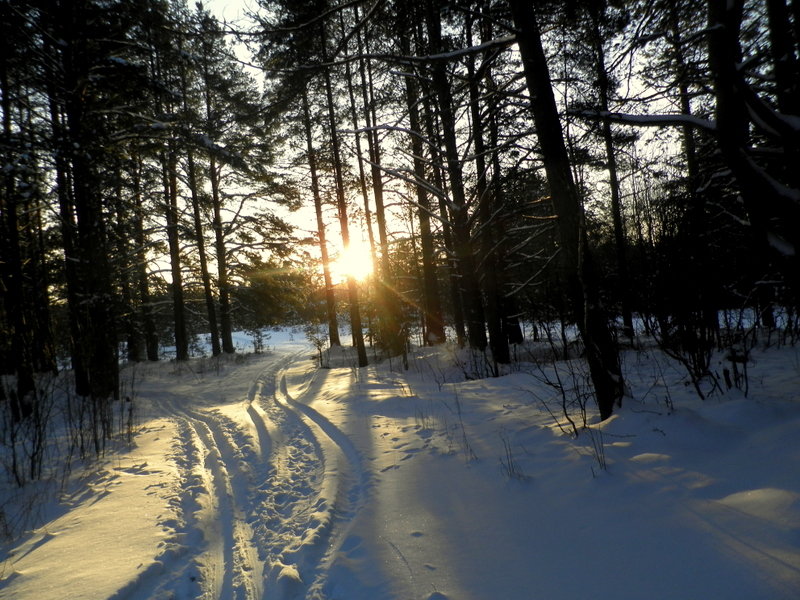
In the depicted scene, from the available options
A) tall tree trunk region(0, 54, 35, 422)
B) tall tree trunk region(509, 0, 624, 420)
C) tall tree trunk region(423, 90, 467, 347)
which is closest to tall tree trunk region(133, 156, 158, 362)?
tall tree trunk region(0, 54, 35, 422)

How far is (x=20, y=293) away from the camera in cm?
584

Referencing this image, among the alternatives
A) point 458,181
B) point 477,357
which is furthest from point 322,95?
point 477,357

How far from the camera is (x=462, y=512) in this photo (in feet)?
9.27

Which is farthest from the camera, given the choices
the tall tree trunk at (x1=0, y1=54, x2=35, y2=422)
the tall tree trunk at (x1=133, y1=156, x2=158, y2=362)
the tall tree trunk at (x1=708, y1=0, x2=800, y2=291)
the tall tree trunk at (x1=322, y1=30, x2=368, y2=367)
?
the tall tree trunk at (x1=133, y1=156, x2=158, y2=362)

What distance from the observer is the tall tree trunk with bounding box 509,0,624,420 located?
383cm

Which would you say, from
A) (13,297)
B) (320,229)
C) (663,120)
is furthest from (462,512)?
(320,229)

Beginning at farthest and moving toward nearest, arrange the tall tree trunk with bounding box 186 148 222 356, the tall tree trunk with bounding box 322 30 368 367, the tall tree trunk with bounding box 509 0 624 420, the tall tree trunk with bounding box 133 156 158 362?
1. the tall tree trunk with bounding box 186 148 222 356
2. the tall tree trunk with bounding box 133 156 158 362
3. the tall tree trunk with bounding box 322 30 368 367
4. the tall tree trunk with bounding box 509 0 624 420

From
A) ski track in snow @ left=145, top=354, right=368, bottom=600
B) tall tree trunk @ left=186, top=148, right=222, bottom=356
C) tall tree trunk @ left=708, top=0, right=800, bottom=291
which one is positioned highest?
tall tree trunk @ left=186, top=148, right=222, bottom=356

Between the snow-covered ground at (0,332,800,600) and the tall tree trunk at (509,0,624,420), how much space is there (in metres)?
0.47

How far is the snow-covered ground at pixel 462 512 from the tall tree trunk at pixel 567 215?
47cm

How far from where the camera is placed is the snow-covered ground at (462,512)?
2002 millimetres

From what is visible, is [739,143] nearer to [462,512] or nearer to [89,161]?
[462,512]

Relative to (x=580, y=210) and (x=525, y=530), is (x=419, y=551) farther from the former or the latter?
(x=580, y=210)

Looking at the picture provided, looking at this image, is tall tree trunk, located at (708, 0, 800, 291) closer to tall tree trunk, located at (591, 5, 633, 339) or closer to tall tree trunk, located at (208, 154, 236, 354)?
tall tree trunk, located at (591, 5, 633, 339)
